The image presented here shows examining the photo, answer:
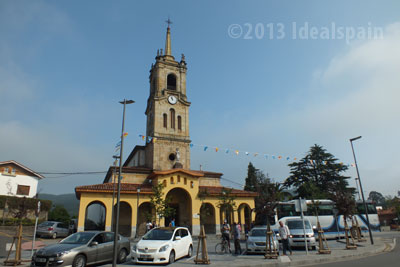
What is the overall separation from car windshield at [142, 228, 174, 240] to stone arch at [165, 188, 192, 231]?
15607 mm

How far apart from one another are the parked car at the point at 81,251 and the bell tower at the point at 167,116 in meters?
20.3

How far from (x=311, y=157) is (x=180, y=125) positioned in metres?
24.9

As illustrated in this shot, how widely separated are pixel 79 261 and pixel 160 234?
138 inches

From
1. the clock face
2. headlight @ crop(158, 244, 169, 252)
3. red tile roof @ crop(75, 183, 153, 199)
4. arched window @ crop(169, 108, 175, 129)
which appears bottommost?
headlight @ crop(158, 244, 169, 252)

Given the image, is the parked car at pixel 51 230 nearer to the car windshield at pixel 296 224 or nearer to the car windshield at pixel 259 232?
the car windshield at pixel 259 232

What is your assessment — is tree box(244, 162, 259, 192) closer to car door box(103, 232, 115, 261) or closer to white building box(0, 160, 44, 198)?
white building box(0, 160, 44, 198)

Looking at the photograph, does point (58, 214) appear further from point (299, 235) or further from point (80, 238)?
point (299, 235)

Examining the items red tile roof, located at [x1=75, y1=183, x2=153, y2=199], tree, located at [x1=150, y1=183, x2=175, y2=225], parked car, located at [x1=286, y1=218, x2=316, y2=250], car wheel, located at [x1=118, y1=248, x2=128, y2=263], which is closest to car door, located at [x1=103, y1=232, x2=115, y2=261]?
car wheel, located at [x1=118, y1=248, x2=128, y2=263]

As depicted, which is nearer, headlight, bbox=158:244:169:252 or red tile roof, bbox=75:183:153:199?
headlight, bbox=158:244:169:252

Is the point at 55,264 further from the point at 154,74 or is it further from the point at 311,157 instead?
the point at 311,157

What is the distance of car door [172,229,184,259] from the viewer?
37.5 feet

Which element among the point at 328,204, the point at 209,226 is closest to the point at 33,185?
the point at 209,226

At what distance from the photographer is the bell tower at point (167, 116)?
3291 cm

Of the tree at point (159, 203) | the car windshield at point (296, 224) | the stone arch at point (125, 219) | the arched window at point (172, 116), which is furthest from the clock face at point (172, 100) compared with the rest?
the car windshield at point (296, 224)
